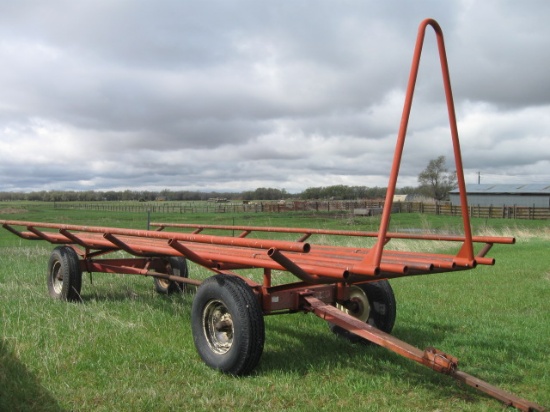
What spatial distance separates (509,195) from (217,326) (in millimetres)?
63190

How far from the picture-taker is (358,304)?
5.03 m

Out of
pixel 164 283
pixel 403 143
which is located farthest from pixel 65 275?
pixel 403 143

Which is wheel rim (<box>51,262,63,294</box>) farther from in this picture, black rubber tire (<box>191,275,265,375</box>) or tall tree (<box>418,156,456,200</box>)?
tall tree (<box>418,156,456,200</box>)

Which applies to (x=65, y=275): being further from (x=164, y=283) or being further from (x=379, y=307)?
(x=379, y=307)

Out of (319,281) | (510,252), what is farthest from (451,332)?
(510,252)

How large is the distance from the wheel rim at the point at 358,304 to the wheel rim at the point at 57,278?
3830 millimetres

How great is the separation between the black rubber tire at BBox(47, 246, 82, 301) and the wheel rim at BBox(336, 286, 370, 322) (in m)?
3.29

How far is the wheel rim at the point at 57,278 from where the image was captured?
22.5 feet

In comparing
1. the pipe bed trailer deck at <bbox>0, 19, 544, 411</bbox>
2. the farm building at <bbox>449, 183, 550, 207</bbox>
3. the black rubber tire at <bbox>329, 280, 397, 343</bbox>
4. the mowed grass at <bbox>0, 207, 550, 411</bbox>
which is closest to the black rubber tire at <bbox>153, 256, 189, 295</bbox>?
the mowed grass at <bbox>0, 207, 550, 411</bbox>

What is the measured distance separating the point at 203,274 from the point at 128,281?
1.37 metres

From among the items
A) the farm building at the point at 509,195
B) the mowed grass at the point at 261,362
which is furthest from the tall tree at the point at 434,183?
the mowed grass at the point at 261,362

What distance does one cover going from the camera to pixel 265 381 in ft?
12.4

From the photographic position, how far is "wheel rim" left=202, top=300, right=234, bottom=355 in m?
4.12

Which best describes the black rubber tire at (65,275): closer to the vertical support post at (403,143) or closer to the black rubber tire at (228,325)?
the black rubber tire at (228,325)
